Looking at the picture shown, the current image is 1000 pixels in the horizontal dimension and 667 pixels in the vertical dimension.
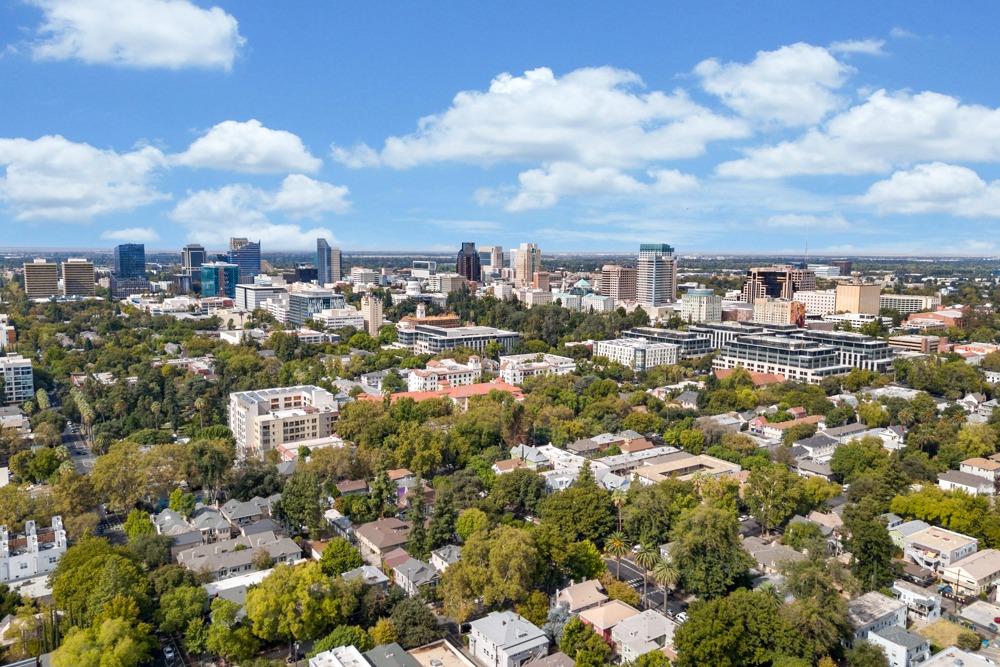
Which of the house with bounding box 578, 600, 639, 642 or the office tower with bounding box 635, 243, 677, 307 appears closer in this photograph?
the house with bounding box 578, 600, 639, 642

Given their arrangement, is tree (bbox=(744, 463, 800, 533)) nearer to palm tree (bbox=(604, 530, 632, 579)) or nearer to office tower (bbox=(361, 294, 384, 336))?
palm tree (bbox=(604, 530, 632, 579))

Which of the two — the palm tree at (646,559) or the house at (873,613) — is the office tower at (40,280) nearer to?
the palm tree at (646,559)

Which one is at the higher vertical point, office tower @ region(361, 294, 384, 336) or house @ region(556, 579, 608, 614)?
office tower @ region(361, 294, 384, 336)

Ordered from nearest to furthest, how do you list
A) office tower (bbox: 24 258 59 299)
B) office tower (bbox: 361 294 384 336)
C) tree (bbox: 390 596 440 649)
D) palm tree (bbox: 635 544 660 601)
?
tree (bbox: 390 596 440 649) < palm tree (bbox: 635 544 660 601) < office tower (bbox: 361 294 384 336) < office tower (bbox: 24 258 59 299)

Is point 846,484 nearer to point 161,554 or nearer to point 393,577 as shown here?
point 393,577

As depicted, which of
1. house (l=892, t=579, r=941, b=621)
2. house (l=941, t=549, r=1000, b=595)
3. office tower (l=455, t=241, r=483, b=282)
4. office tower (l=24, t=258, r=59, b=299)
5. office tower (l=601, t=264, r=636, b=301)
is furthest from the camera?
office tower (l=455, t=241, r=483, b=282)

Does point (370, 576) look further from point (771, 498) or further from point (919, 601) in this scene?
point (919, 601)

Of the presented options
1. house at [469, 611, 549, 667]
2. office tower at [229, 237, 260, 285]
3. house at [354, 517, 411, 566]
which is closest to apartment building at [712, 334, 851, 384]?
house at [354, 517, 411, 566]

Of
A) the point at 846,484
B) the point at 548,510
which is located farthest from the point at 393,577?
the point at 846,484
